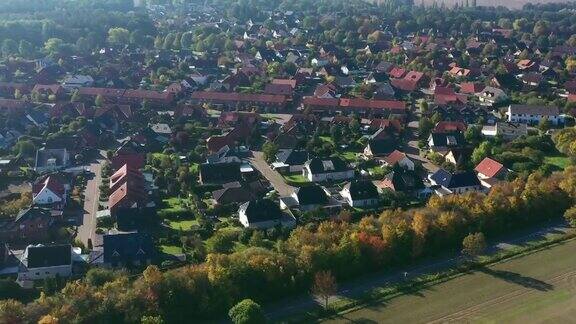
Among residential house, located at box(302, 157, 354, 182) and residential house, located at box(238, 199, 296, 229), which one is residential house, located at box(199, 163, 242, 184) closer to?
residential house, located at box(302, 157, 354, 182)

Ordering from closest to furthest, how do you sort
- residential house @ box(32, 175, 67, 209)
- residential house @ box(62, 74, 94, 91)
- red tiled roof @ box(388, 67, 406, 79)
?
residential house @ box(32, 175, 67, 209) < residential house @ box(62, 74, 94, 91) < red tiled roof @ box(388, 67, 406, 79)

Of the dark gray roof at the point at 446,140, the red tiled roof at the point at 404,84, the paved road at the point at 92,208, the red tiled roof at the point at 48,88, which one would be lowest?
the red tiled roof at the point at 48,88

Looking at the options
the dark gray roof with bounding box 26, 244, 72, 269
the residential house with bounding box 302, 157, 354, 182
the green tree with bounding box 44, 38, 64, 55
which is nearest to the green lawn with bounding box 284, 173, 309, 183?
the residential house with bounding box 302, 157, 354, 182

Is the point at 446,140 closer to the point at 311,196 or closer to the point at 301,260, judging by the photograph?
the point at 311,196

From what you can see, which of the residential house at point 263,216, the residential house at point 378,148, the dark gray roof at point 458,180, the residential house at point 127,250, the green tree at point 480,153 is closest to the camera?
the residential house at point 127,250

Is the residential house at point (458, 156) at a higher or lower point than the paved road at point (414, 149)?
higher

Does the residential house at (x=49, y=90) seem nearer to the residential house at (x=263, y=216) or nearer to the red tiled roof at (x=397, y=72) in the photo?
the residential house at (x=263, y=216)

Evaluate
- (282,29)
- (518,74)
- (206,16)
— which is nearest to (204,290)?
(518,74)

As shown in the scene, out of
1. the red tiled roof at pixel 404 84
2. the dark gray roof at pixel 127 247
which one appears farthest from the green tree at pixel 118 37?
the dark gray roof at pixel 127 247

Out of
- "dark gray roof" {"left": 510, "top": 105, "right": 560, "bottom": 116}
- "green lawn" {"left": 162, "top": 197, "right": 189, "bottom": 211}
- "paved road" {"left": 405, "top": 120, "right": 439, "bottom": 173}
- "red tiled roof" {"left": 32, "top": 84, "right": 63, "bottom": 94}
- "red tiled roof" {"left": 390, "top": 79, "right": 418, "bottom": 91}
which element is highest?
"dark gray roof" {"left": 510, "top": 105, "right": 560, "bottom": 116}
